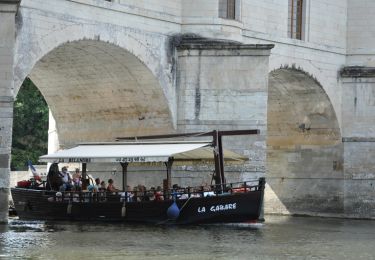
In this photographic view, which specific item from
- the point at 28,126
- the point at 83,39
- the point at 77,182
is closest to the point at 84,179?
the point at 77,182

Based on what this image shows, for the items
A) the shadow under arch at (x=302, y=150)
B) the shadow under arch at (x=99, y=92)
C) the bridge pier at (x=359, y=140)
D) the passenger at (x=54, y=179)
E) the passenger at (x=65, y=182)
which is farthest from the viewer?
the shadow under arch at (x=302, y=150)

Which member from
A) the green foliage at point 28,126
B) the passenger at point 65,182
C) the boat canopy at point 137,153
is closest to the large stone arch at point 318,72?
the boat canopy at point 137,153

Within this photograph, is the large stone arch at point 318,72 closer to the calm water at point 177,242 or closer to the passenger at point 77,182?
the calm water at point 177,242

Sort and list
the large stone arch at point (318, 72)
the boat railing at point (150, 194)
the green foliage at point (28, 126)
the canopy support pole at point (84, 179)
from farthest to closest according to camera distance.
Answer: the green foliage at point (28, 126), the large stone arch at point (318, 72), the canopy support pole at point (84, 179), the boat railing at point (150, 194)

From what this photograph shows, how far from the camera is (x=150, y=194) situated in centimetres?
3362

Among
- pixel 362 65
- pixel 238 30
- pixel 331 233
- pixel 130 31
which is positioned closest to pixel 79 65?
pixel 130 31

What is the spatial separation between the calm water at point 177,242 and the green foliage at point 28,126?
69.0 ft

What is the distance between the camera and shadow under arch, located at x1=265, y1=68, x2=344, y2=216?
146 ft

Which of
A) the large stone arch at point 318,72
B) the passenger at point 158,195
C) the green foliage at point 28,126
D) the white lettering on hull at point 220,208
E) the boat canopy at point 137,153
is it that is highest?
the large stone arch at point 318,72

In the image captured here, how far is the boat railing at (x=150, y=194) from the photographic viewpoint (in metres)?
33.2

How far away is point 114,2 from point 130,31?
0.92 meters

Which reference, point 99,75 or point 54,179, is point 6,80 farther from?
point 99,75

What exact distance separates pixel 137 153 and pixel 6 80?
396 centimetres

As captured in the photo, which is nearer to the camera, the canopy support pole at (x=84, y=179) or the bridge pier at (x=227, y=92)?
the canopy support pole at (x=84, y=179)
